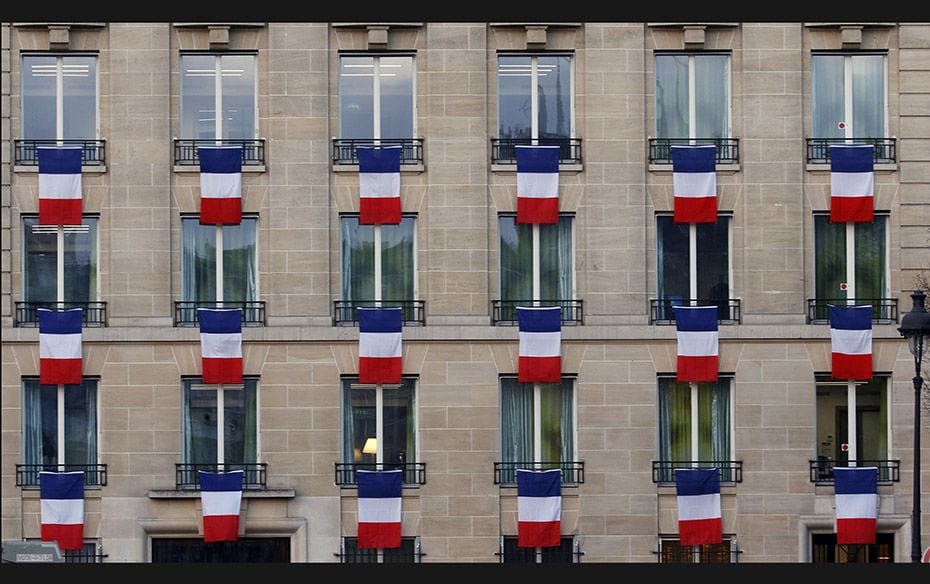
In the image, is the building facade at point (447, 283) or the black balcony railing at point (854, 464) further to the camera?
the black balcony railing at point (854, 464)

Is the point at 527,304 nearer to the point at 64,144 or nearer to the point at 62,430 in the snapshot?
the point at 62,430

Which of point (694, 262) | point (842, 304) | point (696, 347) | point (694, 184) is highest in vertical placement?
point (694, 184)

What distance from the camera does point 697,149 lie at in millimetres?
42094

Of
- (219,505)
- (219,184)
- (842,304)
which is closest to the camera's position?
(219,505)

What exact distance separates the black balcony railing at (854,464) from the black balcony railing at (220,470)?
13.2 metres

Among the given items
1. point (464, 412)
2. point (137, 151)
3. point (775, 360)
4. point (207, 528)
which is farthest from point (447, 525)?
point (137, 151)

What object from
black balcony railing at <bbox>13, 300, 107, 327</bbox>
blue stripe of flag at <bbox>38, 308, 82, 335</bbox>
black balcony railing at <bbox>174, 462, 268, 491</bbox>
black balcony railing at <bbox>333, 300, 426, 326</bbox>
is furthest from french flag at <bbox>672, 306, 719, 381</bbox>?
blue stripe of flag at <bbox>38, 308, 82, 335</bbox>

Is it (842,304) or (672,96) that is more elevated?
(672,96)

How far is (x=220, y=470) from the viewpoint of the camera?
4209 cm

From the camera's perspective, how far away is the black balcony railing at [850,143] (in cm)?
4262

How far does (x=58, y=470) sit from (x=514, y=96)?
1412 centimetres

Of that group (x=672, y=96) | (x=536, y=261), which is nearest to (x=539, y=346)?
(x=536, y=261)

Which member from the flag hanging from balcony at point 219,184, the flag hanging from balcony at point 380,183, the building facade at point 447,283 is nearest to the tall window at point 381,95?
the building facade at point 447,283

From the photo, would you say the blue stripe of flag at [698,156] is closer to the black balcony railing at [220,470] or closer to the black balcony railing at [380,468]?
the black balcony railing at [380,468]
